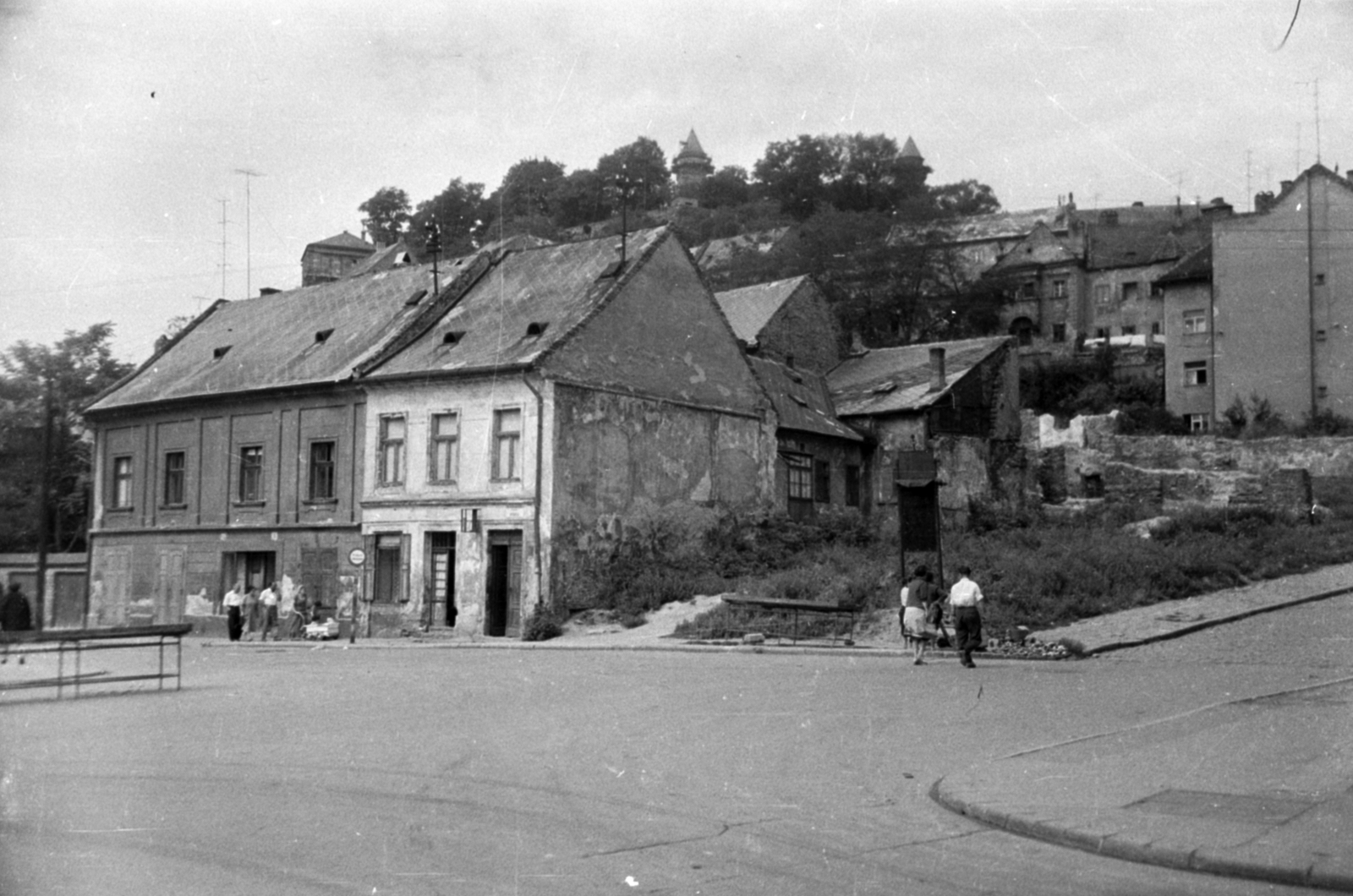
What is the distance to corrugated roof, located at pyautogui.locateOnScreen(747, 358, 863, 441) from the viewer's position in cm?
4303

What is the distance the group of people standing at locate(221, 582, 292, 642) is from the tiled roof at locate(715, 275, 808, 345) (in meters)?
18.4

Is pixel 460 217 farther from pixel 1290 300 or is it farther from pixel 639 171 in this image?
pixel 1290 300

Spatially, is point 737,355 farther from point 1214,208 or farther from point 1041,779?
point 1214,208

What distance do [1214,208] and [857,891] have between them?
8115 cm

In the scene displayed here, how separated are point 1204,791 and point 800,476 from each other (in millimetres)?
33869

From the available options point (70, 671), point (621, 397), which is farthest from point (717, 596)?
point (70, 671)

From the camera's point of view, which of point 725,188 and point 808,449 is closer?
point 808,449

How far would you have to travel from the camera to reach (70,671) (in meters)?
24.0

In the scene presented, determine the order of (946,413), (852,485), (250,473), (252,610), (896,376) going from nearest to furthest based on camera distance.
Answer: (252,610), (250,473), (852,485), (946,413), (896,376)

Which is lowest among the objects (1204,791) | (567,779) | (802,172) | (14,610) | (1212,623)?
(567,779)

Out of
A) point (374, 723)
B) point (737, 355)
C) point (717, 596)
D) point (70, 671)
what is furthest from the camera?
point (737, 355)

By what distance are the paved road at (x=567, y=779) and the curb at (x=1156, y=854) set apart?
0.11 m

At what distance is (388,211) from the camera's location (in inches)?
3467

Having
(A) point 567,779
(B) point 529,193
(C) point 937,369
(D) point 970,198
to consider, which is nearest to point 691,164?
(D) point 970,198
